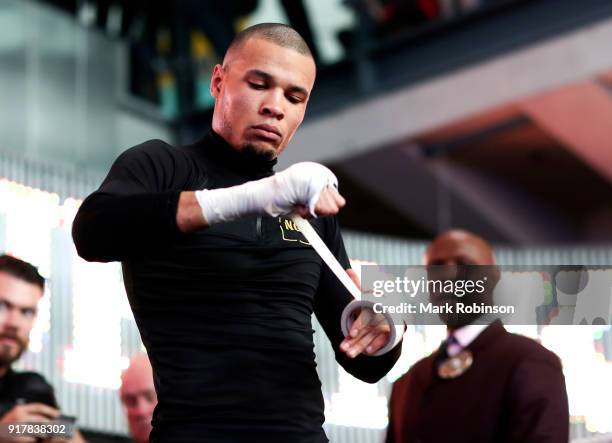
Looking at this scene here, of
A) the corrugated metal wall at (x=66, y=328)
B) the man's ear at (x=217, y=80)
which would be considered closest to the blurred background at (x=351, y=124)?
the corrugated metal wall at (x=66, y=328)

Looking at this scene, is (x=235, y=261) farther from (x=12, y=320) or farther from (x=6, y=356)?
(x=6, y=356)

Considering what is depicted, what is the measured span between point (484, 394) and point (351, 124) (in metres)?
6.82

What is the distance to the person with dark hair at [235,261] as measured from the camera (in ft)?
6.62

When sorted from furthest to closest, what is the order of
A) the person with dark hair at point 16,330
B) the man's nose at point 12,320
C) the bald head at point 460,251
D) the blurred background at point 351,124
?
the blurred background at point 351,124
the man's nose at point 12,320
the bald head at point 460,251
the person with dark hair at point 16,330

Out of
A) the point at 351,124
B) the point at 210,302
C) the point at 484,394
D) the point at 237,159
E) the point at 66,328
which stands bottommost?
the point at 484,394

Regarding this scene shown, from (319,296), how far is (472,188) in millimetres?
A: 8580

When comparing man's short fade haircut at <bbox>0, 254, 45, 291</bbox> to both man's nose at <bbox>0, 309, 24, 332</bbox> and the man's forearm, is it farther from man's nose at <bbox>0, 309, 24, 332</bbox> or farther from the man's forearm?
the man's forearm

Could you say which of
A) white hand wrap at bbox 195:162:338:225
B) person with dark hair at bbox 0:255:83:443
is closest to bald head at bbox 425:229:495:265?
person with dark hair at bbox 0:255:83:443

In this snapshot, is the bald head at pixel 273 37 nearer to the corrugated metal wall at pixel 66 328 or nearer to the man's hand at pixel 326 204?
the man's hand at pixel 326 204

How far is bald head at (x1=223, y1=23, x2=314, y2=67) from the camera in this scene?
2.37m

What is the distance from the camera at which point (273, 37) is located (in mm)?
2383

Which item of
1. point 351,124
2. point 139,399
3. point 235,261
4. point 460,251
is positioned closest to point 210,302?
point 235,261

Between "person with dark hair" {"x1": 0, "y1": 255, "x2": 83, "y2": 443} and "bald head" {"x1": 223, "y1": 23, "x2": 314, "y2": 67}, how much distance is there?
1.24 m

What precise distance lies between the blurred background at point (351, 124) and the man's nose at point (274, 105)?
14.8ft
